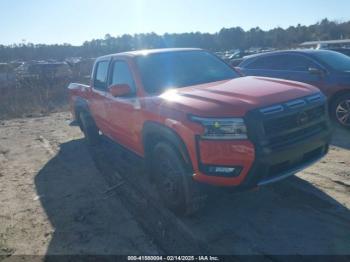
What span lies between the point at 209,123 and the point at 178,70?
62.7 inches

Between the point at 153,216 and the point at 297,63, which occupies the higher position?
the point at 297,63

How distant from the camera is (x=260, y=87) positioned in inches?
153

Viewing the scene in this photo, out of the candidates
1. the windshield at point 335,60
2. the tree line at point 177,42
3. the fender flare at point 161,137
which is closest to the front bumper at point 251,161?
the fender flare at point 161,137

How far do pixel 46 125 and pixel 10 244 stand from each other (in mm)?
7490

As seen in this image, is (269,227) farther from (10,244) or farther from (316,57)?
(316,57)

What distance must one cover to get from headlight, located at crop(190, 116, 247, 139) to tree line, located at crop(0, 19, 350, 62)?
5537 cm

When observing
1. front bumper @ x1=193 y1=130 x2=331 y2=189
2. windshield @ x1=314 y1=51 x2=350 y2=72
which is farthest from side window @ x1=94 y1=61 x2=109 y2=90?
windshield @ x1=314 y1=51 x2=350 y2=72

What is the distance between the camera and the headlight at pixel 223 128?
3.21 meters

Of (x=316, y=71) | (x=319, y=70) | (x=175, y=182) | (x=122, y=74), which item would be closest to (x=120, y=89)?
(x=122, y=74)

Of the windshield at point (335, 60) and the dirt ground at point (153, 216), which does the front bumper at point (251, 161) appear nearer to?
the dirt ground at point (153, 216)

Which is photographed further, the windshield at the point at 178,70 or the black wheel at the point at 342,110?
the black wheel at the point at 342,110

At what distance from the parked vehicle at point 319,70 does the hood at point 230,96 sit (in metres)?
3.41

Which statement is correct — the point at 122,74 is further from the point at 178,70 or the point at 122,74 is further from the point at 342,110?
the point at 342,110

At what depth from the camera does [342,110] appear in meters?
6.95
